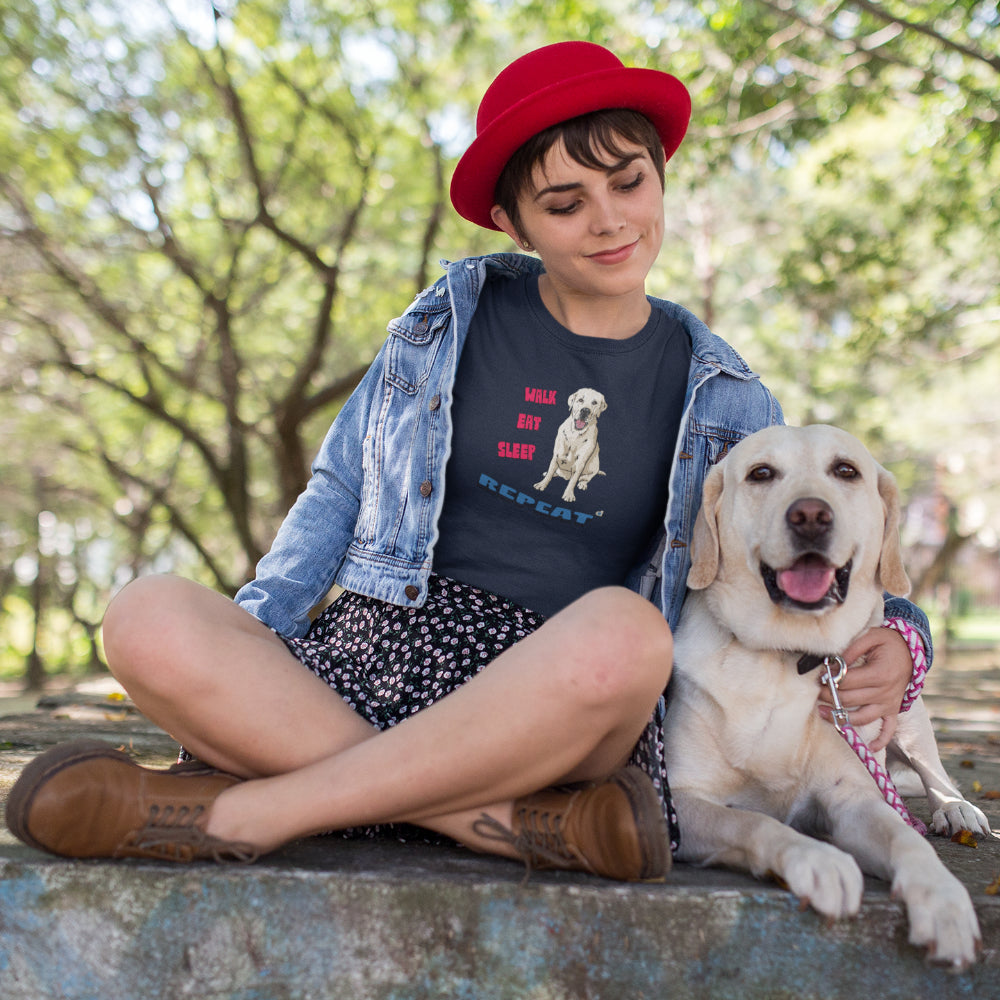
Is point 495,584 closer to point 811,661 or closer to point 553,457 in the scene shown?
point 553,457

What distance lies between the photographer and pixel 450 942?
1776mm

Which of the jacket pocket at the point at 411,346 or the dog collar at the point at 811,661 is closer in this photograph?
the dog collar at the point at 811,661

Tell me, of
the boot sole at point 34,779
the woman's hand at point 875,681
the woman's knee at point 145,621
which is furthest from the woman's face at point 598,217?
the boot sole at point 34,779

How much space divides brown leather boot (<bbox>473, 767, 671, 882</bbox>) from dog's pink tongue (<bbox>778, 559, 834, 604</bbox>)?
2.52 ft

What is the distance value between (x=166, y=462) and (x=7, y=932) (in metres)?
15.6

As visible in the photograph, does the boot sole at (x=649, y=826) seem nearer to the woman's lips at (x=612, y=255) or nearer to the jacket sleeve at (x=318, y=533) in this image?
the jacket sleeve at (x=318, y=533)

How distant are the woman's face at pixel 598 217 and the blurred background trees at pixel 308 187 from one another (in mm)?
3753

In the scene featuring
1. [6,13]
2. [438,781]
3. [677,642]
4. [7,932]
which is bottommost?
[7,932]

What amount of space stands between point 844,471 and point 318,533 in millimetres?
1519

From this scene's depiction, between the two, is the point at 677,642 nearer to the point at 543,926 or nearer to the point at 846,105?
the point at 543,926

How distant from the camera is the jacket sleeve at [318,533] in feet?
8.57

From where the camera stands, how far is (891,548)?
263 cm

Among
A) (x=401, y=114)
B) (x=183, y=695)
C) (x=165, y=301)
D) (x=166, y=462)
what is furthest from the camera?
(x=166, y=462)


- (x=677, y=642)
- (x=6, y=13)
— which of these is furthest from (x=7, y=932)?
(x=6, y=13)
